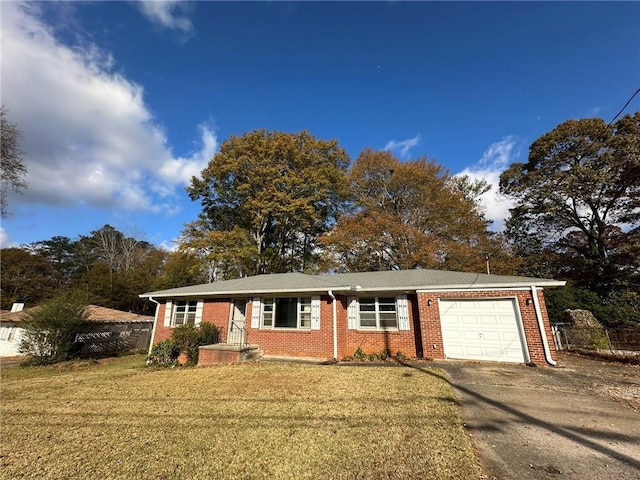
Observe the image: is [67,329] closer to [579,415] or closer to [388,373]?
[388,373]

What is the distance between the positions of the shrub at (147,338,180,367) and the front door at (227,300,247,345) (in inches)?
82.2

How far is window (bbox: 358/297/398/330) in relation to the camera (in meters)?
11.4

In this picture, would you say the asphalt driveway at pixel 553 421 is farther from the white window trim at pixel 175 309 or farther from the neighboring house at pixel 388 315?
the white window trim at pixel 175 309

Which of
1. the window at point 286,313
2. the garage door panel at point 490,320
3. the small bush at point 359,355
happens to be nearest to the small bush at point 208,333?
the window at point 286,313

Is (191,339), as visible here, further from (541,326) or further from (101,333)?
(541,326)

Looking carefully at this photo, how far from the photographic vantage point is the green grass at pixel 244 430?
361 centimetres

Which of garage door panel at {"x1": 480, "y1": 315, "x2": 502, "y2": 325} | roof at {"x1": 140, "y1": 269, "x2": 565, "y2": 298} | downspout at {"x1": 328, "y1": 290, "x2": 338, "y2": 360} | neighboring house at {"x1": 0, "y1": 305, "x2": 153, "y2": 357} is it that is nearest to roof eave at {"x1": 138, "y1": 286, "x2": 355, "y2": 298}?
roof at {"x1": 140, "y1": 269, "x2": 565, "y2": 298}

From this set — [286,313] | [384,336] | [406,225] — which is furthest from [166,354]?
[406,225]

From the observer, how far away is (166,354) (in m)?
11.8

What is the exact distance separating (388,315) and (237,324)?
6574mm

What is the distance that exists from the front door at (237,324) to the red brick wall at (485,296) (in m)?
7.33

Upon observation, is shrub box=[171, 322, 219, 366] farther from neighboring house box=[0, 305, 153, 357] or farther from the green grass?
neighboring house box=[0, 305, 153, 357]

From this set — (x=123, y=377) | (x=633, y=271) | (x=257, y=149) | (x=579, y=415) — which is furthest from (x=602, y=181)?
(x=123, y=377)

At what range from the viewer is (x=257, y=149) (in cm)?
2330
